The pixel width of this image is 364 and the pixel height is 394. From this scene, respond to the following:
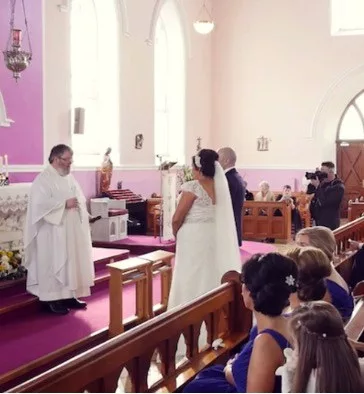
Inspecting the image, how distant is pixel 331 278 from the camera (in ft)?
11.9

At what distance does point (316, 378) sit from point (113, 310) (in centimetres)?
370

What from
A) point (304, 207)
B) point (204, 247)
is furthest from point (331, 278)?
point (304, 207)

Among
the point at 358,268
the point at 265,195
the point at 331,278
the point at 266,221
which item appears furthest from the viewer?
the point at 265,195

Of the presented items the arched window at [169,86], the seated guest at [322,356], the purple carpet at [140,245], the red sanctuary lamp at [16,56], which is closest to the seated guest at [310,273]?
the seated guest at [322,356]

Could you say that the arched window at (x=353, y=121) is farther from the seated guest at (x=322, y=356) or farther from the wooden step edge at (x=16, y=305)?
the seated guest at (x=322, y=356)

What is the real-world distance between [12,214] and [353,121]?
11.9 meters

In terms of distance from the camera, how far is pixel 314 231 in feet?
12.6

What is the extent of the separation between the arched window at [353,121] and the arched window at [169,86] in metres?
4.59

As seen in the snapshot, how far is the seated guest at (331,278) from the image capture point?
3.57 m

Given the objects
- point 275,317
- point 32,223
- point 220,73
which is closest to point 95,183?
point 32,223

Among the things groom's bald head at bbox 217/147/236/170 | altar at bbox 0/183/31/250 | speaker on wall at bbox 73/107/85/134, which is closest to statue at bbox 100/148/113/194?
speaker on wall at bbox 73/107/85/134

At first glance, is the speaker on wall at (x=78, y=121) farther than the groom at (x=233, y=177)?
Yes

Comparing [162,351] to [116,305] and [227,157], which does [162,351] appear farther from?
[227,157]

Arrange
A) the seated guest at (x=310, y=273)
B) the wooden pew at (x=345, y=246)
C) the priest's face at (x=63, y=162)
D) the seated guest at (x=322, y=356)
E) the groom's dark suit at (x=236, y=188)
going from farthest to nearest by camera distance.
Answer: the groom's dark suit at (x=236, y=188) < the priest's face at (x=63, y=162) < the wooden pew at (x=345, y=246) < the seated guest at (x=310, y=273) < the seated guest at (x=322, y=356)
